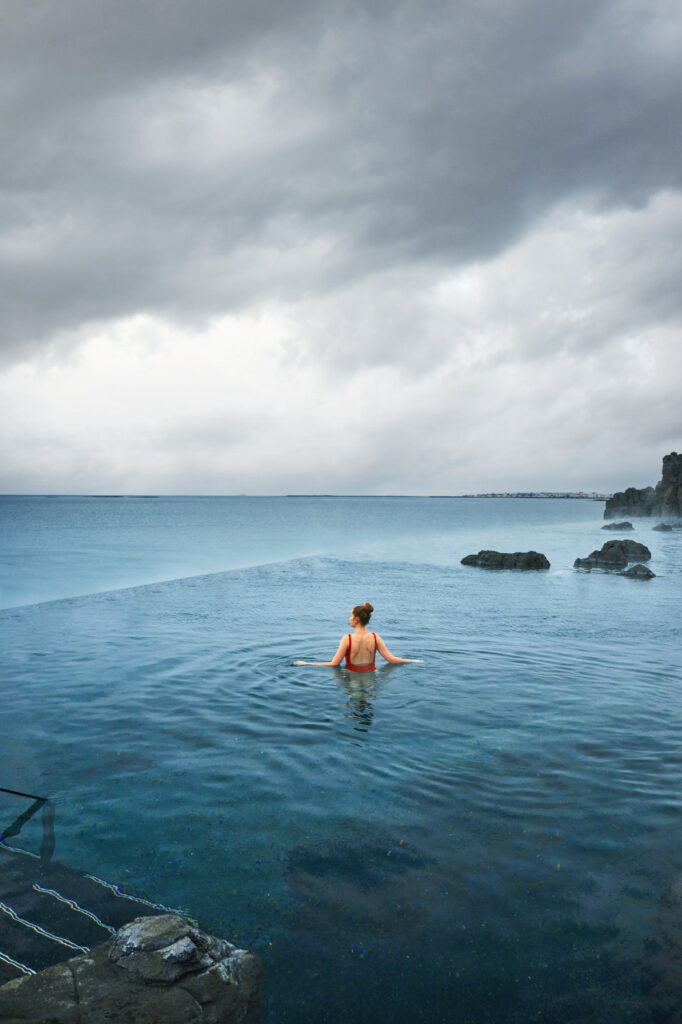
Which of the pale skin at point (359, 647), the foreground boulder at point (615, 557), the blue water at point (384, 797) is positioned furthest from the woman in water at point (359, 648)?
the foreground boulder at point (615, 557)

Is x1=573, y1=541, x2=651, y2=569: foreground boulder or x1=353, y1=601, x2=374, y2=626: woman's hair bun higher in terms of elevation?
x1=353, y1=601, x2=374, y2=626: woman's hair bun

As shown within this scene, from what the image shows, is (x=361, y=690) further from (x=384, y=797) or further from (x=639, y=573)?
(x=639, y=573)

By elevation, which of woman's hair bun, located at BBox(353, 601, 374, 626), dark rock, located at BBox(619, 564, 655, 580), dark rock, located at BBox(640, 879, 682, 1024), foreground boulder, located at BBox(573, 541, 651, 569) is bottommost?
dark rock, located at BBox(640, 879, 682, 1024)

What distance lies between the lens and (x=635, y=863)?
646cm

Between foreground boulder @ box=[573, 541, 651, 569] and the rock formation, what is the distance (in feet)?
308

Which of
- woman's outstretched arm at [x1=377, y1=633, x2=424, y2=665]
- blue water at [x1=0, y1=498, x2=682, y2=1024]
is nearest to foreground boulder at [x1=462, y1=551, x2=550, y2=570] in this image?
blue water at [x1=0, y1=498, x2=682, y2=1024]

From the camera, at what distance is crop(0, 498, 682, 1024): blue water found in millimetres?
5070

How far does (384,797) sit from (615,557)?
3768 centimetres

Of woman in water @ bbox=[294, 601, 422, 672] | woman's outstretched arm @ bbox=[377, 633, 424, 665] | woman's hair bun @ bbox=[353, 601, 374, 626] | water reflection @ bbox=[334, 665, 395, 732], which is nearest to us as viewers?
water reflection @ bbox=[334, 665, 395, 732]

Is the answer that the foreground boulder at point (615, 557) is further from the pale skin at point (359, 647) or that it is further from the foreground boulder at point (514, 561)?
the pale skin at point (359, 647)

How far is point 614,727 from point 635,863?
464 cm

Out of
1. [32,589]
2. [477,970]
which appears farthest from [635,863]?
[32,589]

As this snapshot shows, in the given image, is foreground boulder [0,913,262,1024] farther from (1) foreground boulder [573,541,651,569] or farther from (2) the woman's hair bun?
(1) foreground boulder [573,541,651,569]

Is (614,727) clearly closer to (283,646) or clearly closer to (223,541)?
(283,646)
